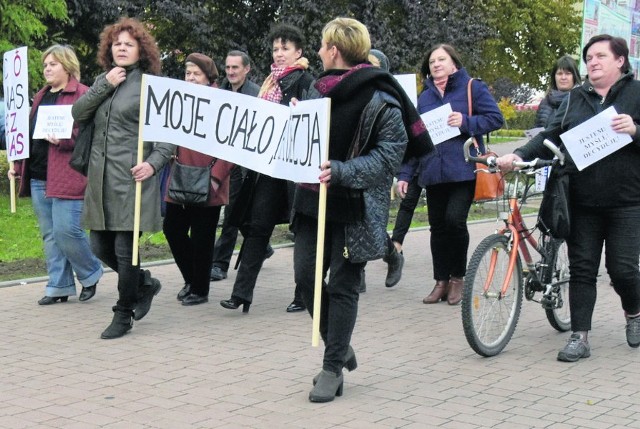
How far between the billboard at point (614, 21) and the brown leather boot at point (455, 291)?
6466 mm

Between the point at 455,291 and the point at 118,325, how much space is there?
2.78m

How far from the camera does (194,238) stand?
28.6ft

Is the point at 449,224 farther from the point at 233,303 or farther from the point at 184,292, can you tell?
the point at 184,292

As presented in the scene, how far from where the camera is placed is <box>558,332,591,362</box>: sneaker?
6.89 m

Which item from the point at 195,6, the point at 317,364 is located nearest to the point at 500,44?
the point at 195,6

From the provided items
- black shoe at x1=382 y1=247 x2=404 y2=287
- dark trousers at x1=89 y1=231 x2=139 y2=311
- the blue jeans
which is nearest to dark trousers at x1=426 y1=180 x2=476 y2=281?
black shoe at x1=382 y1=247 x2=404 y2=287

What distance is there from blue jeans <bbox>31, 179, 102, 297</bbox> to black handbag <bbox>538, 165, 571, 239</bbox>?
3585 mm

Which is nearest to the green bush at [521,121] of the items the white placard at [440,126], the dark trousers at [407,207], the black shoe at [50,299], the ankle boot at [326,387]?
the dark trousers at [407,207]

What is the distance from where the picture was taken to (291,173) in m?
6.02

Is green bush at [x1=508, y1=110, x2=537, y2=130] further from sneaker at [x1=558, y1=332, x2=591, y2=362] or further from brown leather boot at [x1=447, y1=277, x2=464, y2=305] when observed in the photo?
sneaker at [x1=558, y1=332, x2=591, y2=362]

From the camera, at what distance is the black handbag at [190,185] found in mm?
8438

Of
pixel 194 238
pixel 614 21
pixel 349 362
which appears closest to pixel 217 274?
pixel 194 238

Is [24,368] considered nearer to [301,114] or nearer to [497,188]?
[301,114]

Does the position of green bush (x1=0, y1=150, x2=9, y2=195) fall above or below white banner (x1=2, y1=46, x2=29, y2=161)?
below
